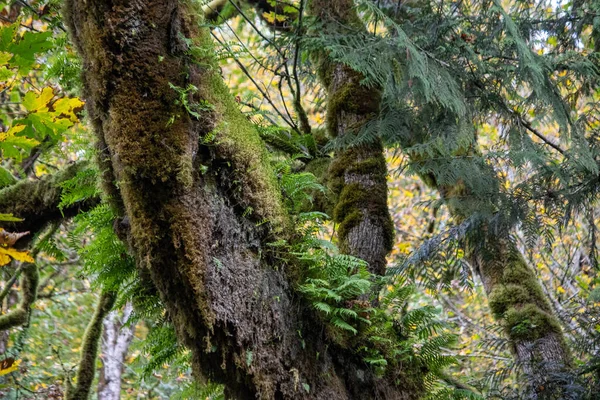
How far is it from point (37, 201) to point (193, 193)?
215 centimetres

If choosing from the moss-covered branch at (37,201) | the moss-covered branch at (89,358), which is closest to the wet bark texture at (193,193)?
the moss-covered branch at (37,201)

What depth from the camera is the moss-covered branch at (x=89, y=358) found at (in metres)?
4.54

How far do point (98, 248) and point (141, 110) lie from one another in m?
0.85

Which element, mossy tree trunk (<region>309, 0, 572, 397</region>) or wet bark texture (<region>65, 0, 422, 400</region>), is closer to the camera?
wet bark texture (<region>65, 0, 422, 400</region>)

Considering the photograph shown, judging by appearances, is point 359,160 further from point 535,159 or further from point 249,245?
point 249,245

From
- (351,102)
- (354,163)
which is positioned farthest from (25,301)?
(351,102)

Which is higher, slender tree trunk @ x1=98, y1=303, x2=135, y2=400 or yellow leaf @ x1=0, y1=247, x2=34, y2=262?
slender tree trunk @ x1=98, y1=303, x2=135, y2=400

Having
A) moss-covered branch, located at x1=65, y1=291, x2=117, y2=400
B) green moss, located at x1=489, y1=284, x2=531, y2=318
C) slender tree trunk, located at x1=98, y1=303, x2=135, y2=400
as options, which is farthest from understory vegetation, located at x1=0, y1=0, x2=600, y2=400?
slender tree trunk, located at x1=98, y1=303, x2=135, y2=400

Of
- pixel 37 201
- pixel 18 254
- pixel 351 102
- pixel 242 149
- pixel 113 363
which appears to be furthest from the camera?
pixel 113 363

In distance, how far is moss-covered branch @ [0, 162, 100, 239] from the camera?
3.61 meters

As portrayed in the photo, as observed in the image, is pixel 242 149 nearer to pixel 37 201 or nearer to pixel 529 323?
pixel 37 201

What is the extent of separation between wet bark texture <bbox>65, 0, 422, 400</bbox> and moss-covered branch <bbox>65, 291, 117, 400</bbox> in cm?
262

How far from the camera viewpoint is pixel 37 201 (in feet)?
12.0

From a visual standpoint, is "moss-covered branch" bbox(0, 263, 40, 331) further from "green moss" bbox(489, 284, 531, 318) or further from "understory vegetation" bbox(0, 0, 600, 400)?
"green moss" bbox(489, 284, 531, 318)
